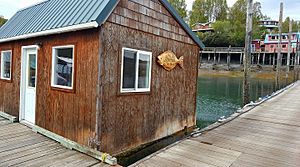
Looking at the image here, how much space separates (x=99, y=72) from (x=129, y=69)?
0.95m

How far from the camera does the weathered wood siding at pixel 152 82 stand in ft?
17.0

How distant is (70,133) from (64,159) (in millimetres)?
962

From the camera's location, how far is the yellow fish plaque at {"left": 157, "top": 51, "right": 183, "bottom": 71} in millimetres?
6594

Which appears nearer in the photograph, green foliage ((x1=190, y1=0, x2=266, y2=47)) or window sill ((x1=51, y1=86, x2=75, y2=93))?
window sill ((x1=51, y1=86, x2=75, y2=93))

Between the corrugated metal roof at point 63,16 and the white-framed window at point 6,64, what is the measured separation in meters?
0.50

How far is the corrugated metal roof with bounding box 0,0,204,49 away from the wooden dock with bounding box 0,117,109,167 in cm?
249

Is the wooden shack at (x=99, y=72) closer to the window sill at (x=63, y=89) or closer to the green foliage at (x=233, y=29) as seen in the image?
the window sill at (x=63, y=89)

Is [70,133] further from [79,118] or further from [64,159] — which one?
[64,159]

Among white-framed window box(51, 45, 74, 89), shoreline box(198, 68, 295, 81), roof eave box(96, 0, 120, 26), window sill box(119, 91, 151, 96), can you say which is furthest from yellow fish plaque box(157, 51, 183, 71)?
shoreline box(198, 68, 295, 81)

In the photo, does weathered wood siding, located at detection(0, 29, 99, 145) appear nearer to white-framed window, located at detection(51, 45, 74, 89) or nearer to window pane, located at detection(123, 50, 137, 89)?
white-framed window, located at detection(51, 45, 74, 89)

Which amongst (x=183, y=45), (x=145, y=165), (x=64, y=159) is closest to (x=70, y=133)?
(x=64, y=159)

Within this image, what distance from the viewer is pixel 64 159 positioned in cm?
461

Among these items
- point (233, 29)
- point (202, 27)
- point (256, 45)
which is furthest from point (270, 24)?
point (202, 27)

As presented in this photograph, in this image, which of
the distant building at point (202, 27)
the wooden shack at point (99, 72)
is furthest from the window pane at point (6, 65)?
the distant building at point (202, 27)
